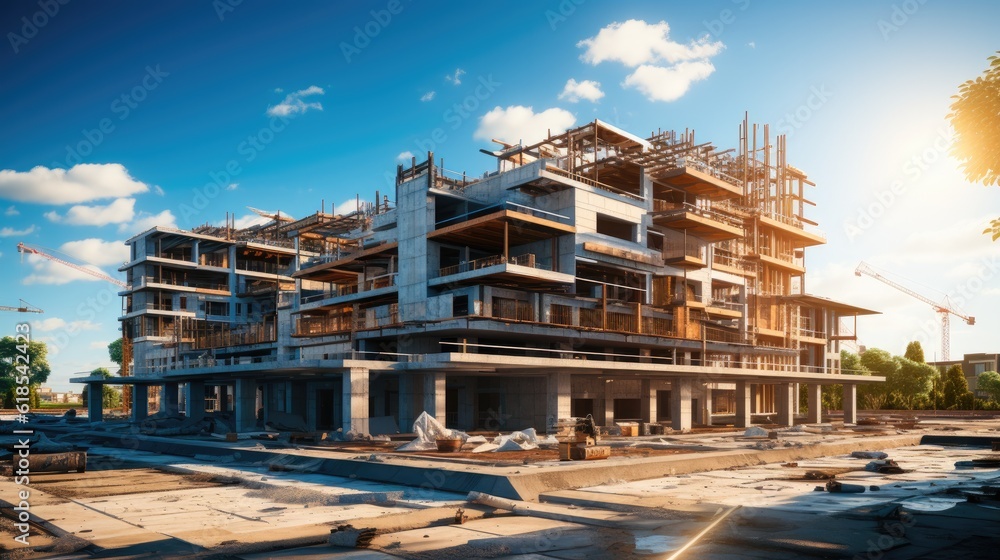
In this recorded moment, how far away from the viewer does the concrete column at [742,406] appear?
67.8 m

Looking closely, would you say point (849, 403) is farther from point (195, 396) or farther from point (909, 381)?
point (195, 396)

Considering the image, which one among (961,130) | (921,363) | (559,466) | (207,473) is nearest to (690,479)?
(559,466)

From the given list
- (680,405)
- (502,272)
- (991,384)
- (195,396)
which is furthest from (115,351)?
(991,384)

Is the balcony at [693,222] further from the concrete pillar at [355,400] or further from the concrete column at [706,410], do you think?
the concrete pillar at [355,400]

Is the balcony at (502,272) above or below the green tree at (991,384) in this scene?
above

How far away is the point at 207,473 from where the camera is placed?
89.7 ft

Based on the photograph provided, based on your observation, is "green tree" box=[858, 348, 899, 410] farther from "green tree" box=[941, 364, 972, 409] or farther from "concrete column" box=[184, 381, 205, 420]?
"concrete column" box=[184, 381, 205, 420]

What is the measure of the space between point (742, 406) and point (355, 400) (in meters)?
40.4

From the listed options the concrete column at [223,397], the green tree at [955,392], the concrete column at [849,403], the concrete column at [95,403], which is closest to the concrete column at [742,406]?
the concrete column at [849,403]

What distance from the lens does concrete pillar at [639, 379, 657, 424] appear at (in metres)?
59.2

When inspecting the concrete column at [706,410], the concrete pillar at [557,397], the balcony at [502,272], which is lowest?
the concrete column at [706,410]

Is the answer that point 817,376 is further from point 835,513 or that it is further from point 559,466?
point 835,513

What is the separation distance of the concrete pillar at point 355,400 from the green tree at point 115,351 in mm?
162370

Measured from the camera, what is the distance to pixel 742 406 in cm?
6888
